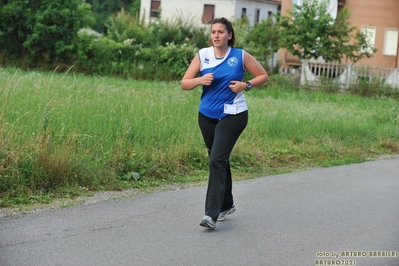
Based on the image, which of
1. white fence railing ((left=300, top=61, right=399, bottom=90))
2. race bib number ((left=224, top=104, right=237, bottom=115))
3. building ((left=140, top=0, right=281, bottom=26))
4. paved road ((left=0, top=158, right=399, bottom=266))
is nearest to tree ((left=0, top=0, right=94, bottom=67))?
white fence railing ((left=300, top=61, right=399, bottom=90))

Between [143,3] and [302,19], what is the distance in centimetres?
2751

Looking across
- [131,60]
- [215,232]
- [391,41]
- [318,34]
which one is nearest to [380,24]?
[391,41]

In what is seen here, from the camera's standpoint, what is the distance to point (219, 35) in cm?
786

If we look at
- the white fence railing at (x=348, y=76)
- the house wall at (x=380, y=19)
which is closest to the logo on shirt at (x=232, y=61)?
the white fence railing at (x=348, y=76)

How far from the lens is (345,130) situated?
16531 mm

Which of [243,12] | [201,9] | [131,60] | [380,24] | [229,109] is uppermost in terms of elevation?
[243,12]

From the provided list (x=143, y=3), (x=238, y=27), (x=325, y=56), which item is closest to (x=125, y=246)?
(x=325, y=56)

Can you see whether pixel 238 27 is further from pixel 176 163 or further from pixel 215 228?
pixel 215 228

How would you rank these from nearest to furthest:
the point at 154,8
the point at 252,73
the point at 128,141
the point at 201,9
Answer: the point at 252,73, the point at 128,141, the point at 201,9, the point at 154,8

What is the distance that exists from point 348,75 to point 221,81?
83.8ft

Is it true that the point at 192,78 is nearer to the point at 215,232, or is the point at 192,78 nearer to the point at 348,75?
the point at 215,232

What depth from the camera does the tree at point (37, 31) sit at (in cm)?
3356

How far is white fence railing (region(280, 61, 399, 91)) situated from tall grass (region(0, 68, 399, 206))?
13662 millimetres

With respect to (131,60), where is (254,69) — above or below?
below
